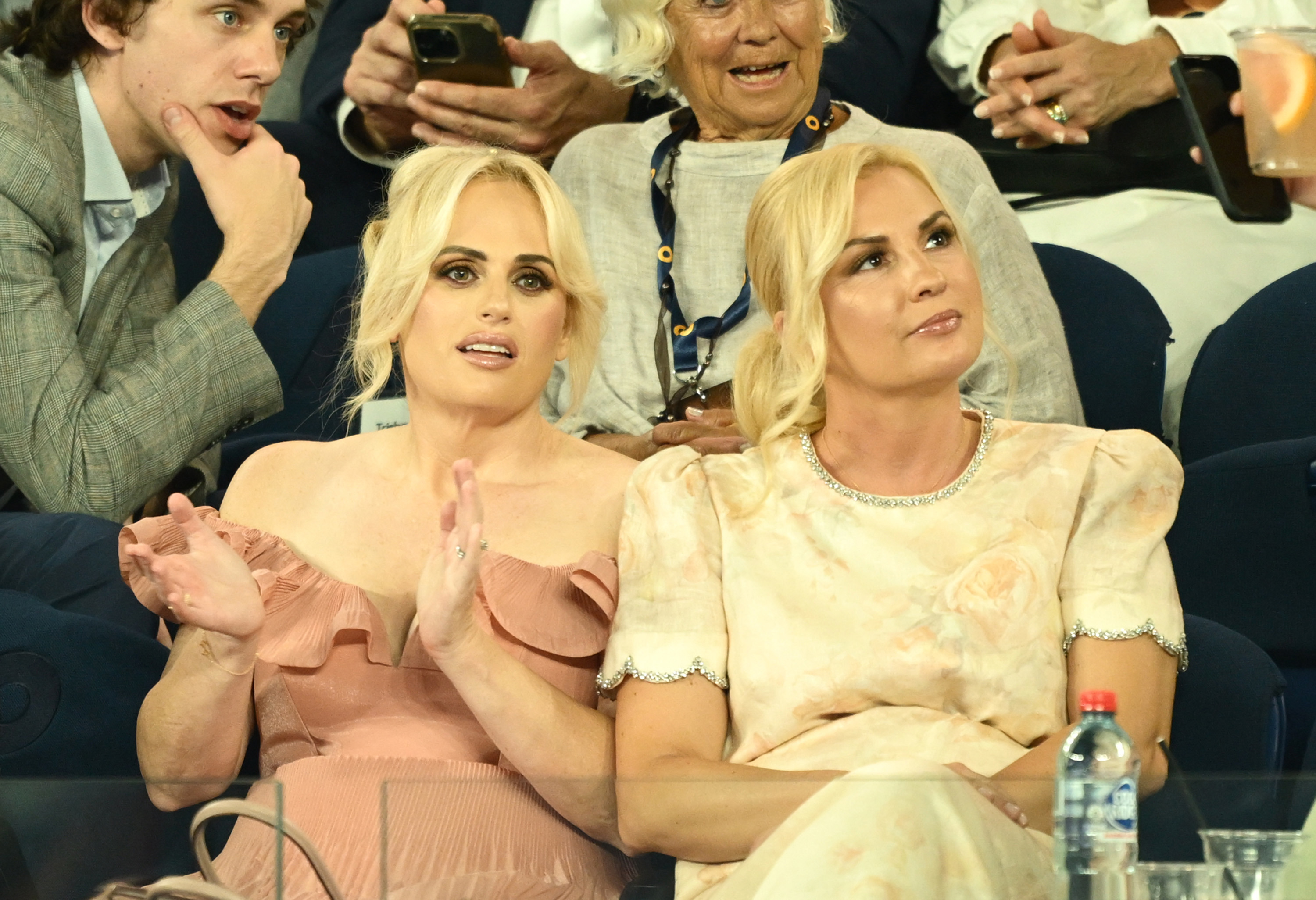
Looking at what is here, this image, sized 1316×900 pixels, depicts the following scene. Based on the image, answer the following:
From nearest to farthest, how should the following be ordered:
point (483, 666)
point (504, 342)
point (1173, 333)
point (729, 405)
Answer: point (483, 666)
point (504, 342)
point (729, 405)
point (1173, 333)

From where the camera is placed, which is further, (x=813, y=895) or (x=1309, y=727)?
(x=1309, y=727)

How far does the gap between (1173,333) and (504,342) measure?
1313mm

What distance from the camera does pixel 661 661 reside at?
1.74 metres

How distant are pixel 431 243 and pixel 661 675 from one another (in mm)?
608

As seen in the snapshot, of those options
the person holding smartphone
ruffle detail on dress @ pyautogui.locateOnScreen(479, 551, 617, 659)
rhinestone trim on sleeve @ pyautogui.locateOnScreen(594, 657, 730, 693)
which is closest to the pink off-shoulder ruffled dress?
ruffle detail on dress @ pyautogui.locateOnScreen(479, 551, 617, 659)

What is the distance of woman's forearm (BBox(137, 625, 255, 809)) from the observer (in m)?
1.74

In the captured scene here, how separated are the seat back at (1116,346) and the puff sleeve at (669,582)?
922 millimetres

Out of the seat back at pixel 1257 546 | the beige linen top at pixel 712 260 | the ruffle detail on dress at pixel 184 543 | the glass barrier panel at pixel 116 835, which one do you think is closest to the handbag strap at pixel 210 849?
the glass barrier panel at pixel 116 835

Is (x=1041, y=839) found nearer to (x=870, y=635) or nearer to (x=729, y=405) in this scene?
(x=870, y=635)

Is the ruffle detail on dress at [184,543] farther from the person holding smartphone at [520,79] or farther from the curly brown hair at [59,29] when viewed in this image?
the person holding smartphone at [520,79]

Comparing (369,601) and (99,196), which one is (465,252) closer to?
(369,601)

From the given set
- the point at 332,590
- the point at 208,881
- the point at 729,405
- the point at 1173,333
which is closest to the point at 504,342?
the point at 332,590

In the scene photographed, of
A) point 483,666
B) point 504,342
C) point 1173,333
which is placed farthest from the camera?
point 1173,333

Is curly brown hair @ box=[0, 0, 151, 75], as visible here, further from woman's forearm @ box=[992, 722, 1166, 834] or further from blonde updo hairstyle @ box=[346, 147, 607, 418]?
woman's forearm @ box=[992, 722, 1166, 834]
